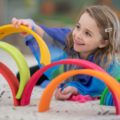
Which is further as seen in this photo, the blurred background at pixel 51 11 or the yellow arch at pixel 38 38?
the blurred background at pixel 51 11

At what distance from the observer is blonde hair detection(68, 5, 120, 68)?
1352mm

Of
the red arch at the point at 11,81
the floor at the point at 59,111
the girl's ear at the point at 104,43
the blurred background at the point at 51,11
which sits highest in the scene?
the blurred background at the point at 51,11

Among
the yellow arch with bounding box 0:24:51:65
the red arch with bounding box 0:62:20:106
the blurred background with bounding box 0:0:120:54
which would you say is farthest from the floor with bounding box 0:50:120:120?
the blurred background with bounding box 0:0:120:54

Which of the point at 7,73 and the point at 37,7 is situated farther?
the point at 37,7

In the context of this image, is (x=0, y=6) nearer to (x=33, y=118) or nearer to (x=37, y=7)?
(x=37, y=7)

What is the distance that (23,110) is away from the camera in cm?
109

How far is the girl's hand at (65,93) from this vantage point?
4.19 feet

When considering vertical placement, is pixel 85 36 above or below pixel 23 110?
above

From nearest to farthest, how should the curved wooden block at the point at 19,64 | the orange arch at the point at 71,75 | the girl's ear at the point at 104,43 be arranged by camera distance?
the orange arch at the point at 71,75 < the curved wooden block at the point at 19,64 < the girl's ear at the point at 104,43

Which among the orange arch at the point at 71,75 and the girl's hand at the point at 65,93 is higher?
the orange arch at the point at 71,75

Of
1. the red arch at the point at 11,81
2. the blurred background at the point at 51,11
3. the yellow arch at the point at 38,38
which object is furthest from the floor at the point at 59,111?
the blurred background at the point at 51,11

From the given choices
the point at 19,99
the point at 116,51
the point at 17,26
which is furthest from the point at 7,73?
the point at 116,51

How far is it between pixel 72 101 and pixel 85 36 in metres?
0.22

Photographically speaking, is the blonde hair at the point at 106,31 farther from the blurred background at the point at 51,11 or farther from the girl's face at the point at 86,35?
the blurred background at the point at 51,11
